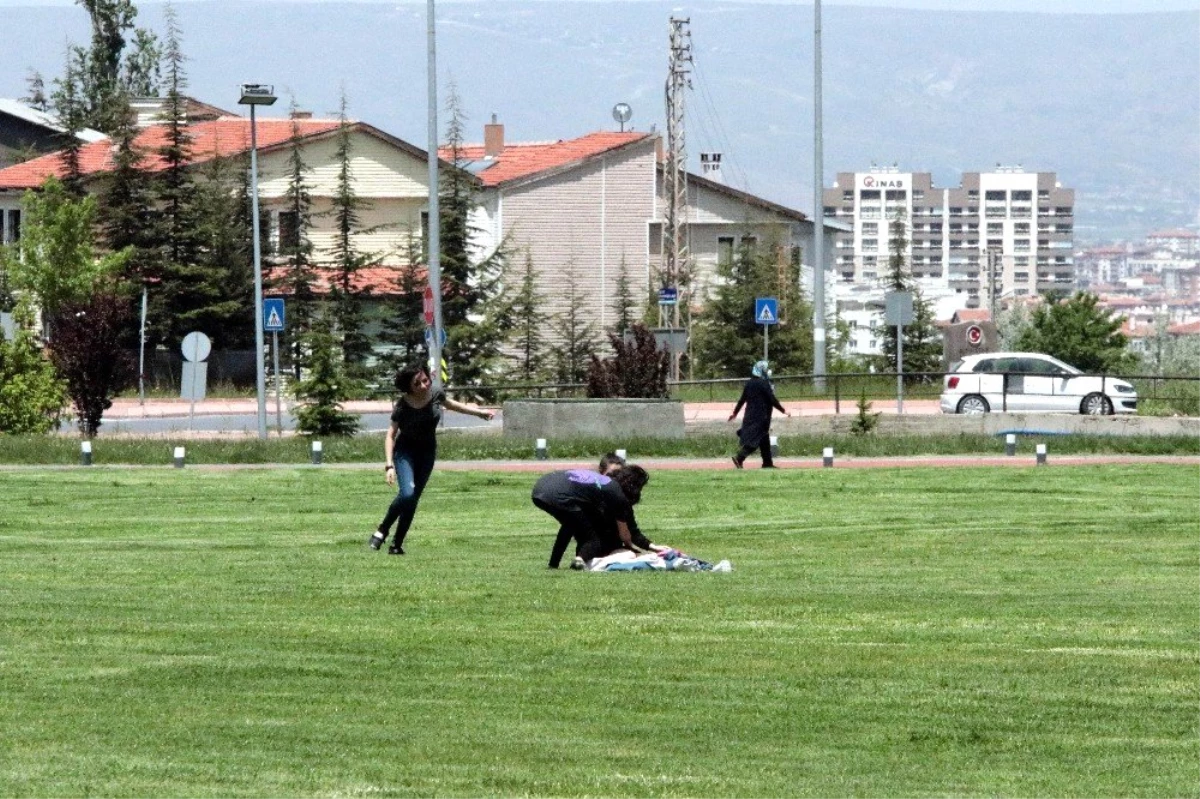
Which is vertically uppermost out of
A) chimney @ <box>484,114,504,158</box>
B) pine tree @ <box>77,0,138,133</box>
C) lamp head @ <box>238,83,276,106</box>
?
pine tree @ <box>77,0,138,133</box>

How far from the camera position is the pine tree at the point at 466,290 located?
64688mm

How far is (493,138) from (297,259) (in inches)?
1162

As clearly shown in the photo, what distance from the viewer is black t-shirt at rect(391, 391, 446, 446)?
18.2 m

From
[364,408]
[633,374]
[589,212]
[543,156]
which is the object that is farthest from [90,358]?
[543,156]

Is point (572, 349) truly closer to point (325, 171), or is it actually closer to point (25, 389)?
point (325, 171)

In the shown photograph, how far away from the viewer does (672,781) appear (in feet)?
28.8

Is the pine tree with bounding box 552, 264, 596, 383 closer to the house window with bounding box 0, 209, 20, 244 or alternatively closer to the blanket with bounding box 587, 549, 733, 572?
the house window with bounding box 0, 209, 20, 244

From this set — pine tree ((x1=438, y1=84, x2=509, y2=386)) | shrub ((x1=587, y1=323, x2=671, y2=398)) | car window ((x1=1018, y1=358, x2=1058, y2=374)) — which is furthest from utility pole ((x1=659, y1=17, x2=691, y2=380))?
shrub ((x1=587, y1=323, x2=671, y2=398))

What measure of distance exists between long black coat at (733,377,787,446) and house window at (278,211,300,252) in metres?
40.8

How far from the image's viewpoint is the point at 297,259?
7150 cm

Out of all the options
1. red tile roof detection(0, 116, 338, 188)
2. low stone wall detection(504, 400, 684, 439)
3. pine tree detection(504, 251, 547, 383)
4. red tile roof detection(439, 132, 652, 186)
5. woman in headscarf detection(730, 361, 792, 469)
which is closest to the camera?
woman in headscarf detection(730, 361, 792, 469)

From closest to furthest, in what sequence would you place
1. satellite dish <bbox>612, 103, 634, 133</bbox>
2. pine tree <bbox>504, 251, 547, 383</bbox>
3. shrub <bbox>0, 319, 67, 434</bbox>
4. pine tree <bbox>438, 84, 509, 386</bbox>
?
shrub <bbox>0, 319, 67, 434</bbox>
pine tree <bbox>438, 84, 509, 386</bbox>
pine tree <bbox>504, 251, 547, 383</bbox>
satellite dish <bbox>612, 103, 634, 133</bbox>

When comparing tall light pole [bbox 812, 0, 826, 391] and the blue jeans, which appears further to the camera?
tall light pole [bbox 812, 0, 826, 391]

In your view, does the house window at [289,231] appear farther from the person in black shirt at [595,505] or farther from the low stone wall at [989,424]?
the person in black shirt at [595,505]
